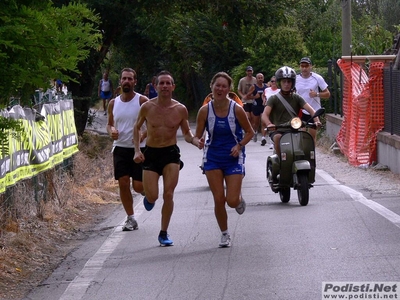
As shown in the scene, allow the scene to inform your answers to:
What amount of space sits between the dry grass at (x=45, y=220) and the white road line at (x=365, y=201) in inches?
138

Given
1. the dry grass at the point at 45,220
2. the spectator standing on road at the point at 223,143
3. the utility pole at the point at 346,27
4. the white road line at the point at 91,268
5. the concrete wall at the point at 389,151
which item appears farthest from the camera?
the utility pole at the point at 346,27

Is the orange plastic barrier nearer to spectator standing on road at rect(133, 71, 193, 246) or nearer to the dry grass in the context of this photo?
the dry grass

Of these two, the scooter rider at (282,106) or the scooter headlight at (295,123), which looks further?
the scooter rider at (282,106)

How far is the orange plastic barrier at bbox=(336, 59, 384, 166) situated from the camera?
1786cm

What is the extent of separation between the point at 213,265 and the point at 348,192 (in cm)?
550

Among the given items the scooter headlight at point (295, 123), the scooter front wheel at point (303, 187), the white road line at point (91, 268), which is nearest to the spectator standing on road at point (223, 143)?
the white road line at point (91, 268)

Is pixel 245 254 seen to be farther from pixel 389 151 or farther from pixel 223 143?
pixel 389 151

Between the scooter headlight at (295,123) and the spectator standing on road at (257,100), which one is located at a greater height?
the scooter headlight at (295,123)

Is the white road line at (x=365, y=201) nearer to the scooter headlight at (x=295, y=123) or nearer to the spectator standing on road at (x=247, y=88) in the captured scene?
the scooter headlight at (x=295, y=123)

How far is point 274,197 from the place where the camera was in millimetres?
13555

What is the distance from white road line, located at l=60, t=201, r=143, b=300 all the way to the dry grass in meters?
0.39

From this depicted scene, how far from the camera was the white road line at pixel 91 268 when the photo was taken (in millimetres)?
7574

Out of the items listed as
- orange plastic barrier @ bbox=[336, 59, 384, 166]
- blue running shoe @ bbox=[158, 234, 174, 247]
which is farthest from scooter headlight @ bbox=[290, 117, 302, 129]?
orange plastic barrier @ bbox=[336, 59, 384, 166]

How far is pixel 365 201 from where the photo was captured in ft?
40.2
